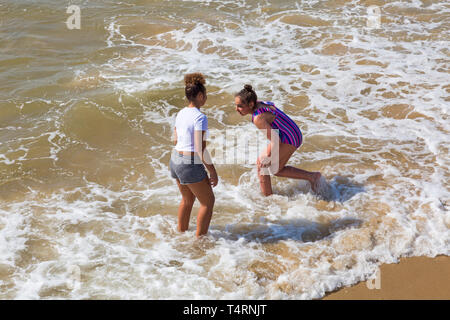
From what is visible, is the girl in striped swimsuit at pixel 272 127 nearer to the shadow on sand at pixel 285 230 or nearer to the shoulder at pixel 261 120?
the shoulder at pixel 261 120

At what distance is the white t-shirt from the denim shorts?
10 cm

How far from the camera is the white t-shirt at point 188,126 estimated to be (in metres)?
4.09

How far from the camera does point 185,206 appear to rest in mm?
4805

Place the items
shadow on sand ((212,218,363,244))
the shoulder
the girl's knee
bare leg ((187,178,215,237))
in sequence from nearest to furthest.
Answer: bare leg ((187,178,215,237)), the girl's knee, the shoulder, shadow on sand ((212,218,363,244))

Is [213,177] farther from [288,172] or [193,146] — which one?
[288,172]

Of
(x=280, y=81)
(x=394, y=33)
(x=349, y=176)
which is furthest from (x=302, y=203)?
(x=394, y=33)

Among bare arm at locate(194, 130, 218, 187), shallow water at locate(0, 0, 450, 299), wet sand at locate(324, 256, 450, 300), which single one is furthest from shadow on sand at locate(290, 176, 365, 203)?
bare arm at locate(194, 130, 218, 187)

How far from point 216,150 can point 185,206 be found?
2.27m

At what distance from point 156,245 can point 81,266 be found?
83cm

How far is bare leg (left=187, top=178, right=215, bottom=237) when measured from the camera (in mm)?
4400

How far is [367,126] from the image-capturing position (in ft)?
24.3

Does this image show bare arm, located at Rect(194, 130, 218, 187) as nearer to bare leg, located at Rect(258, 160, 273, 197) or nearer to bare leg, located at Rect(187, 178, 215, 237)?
bare leg, located at Rect(187, 178, 215, 237)

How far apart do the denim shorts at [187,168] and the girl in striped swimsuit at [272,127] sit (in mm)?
940

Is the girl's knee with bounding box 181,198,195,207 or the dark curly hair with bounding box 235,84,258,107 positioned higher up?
the dark curly hair with bounding box 235,84,258,107
